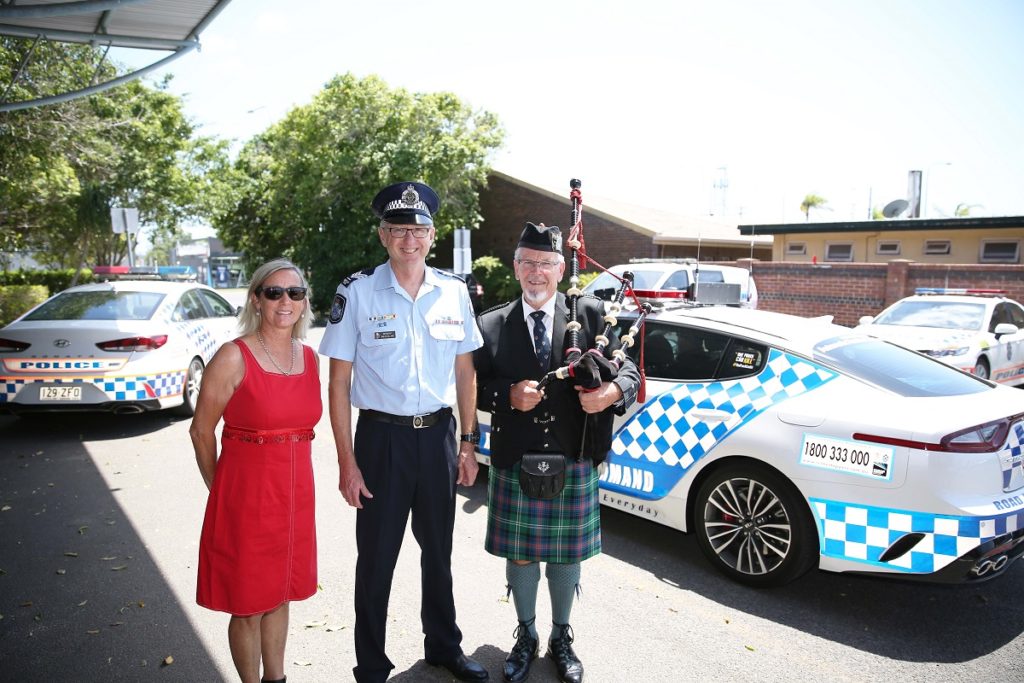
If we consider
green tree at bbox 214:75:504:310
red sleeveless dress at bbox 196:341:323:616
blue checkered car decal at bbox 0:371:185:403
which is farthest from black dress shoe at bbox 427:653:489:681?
green tree at bbox 214:75:504:310

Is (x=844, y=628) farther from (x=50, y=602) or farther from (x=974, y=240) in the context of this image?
(x=974, y=240)

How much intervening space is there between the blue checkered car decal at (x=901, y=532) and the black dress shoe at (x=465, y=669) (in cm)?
179

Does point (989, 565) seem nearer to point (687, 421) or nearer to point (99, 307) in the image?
point (687, 421)

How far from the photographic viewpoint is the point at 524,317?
3.04 metres

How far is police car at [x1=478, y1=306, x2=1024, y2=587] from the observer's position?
10.4 feet

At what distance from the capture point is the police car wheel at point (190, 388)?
739 centimetres

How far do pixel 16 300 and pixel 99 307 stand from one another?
13.2 m

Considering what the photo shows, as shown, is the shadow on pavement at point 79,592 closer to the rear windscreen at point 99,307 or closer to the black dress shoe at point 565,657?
the black dress shoe at point 565,657

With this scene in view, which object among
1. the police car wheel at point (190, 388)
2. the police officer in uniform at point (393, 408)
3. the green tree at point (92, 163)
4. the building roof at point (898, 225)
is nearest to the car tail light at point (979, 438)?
the police officer in uniform at point (393, 408)

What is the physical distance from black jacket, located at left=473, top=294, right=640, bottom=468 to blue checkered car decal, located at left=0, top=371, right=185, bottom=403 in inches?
197

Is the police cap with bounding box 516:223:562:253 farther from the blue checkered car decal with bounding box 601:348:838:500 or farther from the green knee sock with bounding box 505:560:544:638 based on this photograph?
the blue checkered car decal with bounding box 601:348:838:500

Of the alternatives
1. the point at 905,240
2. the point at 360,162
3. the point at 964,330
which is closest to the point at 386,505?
the point at 964,330

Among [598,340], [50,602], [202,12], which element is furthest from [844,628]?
[202,12]

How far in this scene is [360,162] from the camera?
75.3 ft
